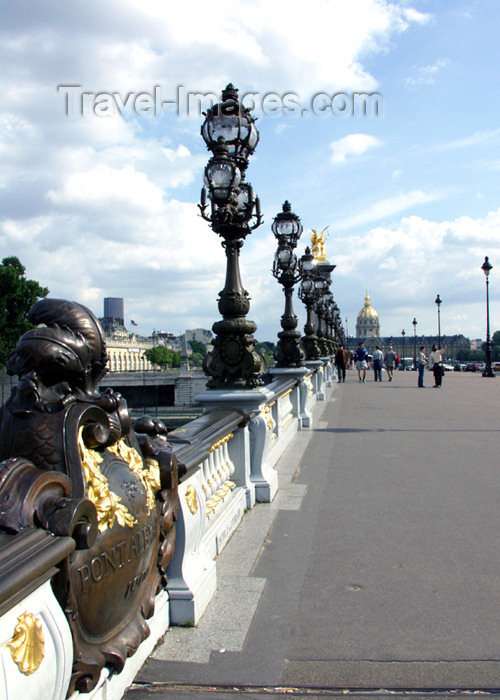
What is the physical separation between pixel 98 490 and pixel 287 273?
35.4 feet

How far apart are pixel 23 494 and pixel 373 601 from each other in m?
2.79

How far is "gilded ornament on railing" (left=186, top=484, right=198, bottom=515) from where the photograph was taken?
4.07 meters

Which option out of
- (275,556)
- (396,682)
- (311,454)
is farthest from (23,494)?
(311,454)

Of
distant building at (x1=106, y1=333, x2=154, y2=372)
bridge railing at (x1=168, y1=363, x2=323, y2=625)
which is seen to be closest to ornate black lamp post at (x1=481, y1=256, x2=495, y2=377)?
bridge railing at (x1=168, y1=363, x2=323, y2=625)

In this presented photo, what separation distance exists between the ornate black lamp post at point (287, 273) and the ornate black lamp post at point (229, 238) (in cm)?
521

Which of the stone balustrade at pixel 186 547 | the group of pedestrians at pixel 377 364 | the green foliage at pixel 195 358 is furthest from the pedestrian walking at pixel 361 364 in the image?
the green foliage at pixel 195 358

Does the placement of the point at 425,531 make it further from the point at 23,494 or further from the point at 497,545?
the point at 23,494

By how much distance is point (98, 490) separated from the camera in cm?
259

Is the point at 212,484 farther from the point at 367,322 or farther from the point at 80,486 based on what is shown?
the point at 367,322

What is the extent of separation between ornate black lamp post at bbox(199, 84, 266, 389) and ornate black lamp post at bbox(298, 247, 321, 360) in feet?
31.4

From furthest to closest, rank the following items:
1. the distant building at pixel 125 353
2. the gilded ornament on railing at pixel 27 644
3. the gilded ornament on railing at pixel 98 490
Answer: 1. the distant building at pixel 125 353
2. the gilded ornament on railing at pixel 98 490
3. the gilded ornament on railing at pixel 27 644

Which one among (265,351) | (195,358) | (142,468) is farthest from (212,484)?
(195,358)

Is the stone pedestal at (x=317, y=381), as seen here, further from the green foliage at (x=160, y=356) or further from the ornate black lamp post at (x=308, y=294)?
the green foliage at (x=160, y=356)

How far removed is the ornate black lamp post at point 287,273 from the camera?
515 inches
